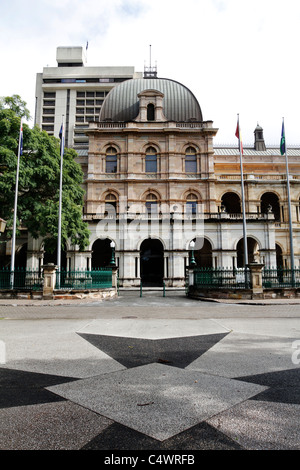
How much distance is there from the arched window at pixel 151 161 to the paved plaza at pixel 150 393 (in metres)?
30.1

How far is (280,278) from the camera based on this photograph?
18.6m

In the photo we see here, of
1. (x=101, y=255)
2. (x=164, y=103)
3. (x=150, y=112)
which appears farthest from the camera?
(x=164, y=103)

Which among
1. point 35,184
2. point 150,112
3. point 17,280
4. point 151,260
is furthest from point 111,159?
point 17,280

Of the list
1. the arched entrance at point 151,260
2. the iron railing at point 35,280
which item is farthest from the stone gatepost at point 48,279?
the arched entrance at point 151,260

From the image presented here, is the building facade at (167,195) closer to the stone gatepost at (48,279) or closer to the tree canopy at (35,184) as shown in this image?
the tree canopy at (35,184)

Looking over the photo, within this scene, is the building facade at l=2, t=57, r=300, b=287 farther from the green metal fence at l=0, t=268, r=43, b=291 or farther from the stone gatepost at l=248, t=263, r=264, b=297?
the stone gatepost at l=248, t=263, r=264, b=297

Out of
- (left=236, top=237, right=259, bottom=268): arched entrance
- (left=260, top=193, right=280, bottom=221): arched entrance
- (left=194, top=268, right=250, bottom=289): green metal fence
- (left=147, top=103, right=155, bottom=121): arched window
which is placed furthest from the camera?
(left=260, top=193, right=280, bottom=221): arched entrance

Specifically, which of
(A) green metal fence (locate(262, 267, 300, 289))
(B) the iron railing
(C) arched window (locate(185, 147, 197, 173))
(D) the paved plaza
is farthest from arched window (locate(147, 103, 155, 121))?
(D) the paved plaza

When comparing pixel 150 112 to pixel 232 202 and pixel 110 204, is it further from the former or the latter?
pixel 232 202

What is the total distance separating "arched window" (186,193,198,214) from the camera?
112 ft

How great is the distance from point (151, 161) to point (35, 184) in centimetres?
1560

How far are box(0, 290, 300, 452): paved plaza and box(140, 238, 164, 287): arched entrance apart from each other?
27295mm
